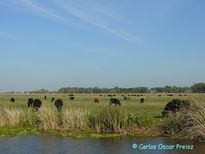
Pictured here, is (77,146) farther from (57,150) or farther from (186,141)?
(186,141)

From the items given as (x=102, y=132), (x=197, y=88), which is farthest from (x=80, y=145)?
(x=197, y=88)

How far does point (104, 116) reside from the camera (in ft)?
41.2

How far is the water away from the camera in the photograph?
8.82 metres

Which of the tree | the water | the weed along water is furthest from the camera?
the tree

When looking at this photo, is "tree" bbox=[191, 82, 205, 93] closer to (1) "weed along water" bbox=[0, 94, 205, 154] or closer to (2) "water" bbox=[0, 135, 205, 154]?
(1) "weed along water" bbox=[0, 94, 205, 154]

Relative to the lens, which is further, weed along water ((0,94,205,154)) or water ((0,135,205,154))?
weed along water ((0,94,205,154))

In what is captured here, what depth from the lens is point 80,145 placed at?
9797 mm

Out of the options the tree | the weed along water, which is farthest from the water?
the tree

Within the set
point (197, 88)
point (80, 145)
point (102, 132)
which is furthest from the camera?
point (102, 132)

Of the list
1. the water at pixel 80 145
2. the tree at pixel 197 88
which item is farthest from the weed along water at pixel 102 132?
the tree at pixel 197 88

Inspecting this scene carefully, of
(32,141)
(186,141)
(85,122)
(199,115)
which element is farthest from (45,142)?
(199,115)

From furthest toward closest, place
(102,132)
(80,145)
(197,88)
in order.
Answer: (102,132) → (197,88) → (80,145)

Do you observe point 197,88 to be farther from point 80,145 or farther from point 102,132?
point 80,145

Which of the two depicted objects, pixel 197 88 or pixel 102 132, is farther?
pixel 102 132
